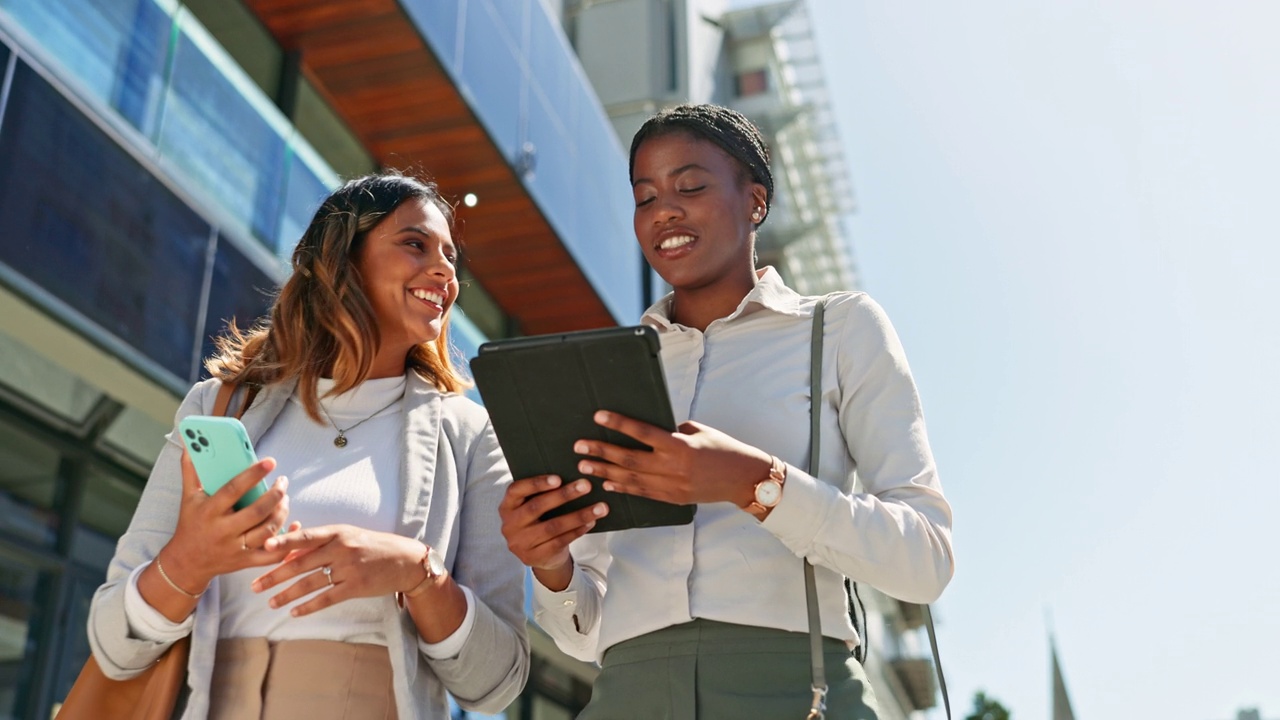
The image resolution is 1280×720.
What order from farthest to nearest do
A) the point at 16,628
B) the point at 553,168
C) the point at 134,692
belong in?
the point at 553,168 < the point at 16,628 < the point at 134,692

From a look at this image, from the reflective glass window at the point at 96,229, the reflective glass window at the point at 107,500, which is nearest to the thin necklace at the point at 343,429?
the reflective glass window at the point at 96,229

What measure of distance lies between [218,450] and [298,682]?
0.59 m

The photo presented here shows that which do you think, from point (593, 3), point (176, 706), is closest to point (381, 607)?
point (176, 706)

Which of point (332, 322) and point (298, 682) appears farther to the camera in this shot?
point (332, 322)

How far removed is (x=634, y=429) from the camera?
1823mm

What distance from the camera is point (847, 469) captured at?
7.26 feet

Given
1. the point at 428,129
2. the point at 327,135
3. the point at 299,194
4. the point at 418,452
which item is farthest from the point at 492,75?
the point at 418,452

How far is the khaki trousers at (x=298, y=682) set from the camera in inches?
92.0

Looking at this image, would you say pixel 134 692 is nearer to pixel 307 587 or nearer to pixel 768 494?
pixel 307 587

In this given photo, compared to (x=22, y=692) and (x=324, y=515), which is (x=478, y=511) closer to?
(x=324, y=515)

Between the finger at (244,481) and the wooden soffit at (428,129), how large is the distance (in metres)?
6.84

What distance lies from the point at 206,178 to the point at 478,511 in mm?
4500

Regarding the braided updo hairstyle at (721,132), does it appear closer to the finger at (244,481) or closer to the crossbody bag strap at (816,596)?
the crossbody bag strap at (816,596)

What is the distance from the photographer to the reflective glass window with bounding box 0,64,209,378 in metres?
5.02
